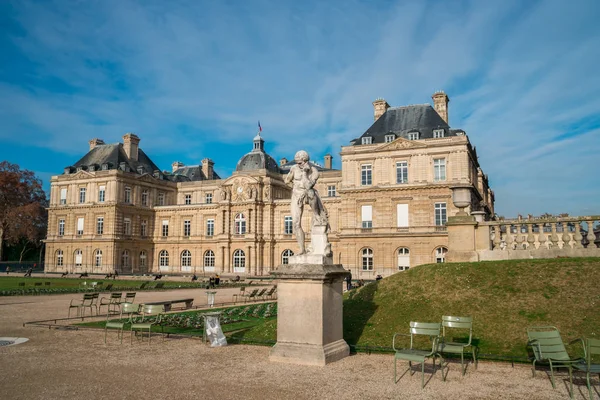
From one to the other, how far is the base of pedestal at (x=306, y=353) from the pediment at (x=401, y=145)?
1212 inches

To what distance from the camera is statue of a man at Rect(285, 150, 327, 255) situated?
30.4ft

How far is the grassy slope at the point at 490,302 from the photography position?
33.0ft

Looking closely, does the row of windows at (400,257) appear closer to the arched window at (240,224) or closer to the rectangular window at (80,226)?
the arched window at (240,224)

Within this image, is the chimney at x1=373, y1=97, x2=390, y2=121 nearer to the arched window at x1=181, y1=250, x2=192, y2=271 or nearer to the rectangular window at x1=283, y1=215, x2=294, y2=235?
the rectangular window at x1=283, y1=215, x2=294, y2=235

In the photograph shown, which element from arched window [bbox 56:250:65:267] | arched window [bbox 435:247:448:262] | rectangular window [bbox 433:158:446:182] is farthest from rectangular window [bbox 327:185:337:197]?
arched window [bbox 56:250:65:267]

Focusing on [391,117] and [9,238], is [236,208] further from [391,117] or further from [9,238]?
[9,238]

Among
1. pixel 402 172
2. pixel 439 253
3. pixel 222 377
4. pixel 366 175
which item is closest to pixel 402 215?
pixel 402 172

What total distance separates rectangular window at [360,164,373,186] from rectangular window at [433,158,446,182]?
5.12 meters

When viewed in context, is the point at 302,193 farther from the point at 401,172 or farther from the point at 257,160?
the point at 257,160

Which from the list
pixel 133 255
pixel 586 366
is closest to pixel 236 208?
pixel 133 255

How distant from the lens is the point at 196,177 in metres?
65.1

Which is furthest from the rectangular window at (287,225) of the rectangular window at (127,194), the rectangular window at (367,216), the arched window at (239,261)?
the rectangular window at (127,194)

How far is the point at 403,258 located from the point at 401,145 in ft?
29.8

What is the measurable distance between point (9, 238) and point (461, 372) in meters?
62.7
